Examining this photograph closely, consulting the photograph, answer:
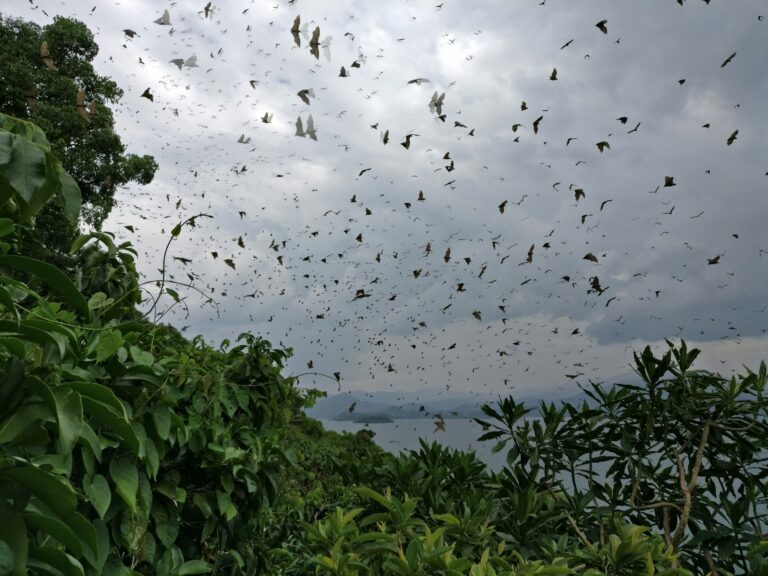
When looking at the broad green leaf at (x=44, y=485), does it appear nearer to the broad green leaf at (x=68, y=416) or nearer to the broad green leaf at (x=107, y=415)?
the broad green leaf at (x=68, y=416)

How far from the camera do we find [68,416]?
4.12ft

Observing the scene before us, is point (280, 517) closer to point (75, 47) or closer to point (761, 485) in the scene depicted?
point (761, 485)

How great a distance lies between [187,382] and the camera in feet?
9.25

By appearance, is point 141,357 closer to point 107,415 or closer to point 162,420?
point 162,420

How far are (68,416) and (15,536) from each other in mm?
278

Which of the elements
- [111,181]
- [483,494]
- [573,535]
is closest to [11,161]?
[483,494]

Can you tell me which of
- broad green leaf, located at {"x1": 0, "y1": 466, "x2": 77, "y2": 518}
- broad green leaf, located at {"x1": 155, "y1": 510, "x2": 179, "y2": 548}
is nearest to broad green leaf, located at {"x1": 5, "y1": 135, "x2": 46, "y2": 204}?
broad green leaf, located at {"x1": 0, "y1": 466, "x2": 77, "y2": 518}

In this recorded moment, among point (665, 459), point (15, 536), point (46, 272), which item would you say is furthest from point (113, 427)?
point (665, 459)

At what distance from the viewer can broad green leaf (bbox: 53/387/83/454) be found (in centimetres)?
123

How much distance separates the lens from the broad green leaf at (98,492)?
2.07 meters

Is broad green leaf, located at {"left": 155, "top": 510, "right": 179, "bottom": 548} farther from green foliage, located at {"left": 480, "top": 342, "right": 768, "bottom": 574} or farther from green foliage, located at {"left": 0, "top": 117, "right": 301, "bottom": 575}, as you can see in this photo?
green foliage, located at {"left": 480, "top": 342, "right": 768, "bottom": 574}

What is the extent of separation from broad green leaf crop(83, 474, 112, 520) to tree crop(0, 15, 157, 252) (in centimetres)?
1121

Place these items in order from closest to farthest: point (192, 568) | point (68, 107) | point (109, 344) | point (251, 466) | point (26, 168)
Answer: point (26, 168)
point (109, 344)
point (192, 568)
point (251, 466)
point (68, 107)

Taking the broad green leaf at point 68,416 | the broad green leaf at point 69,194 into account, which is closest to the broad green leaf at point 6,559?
the broad green leaf at point 68,416
